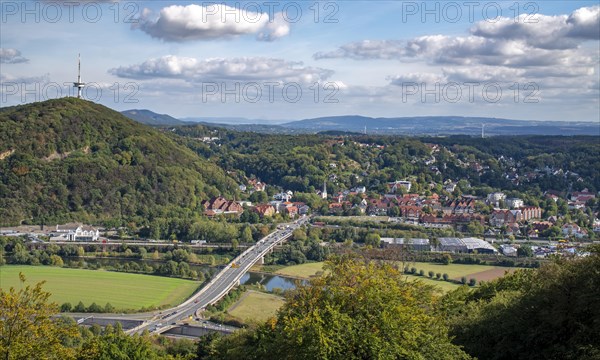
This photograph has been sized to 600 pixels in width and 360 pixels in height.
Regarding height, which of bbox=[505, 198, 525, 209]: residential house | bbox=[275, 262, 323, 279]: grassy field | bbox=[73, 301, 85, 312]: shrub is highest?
bbox=[505, 198, 525, 209]: residential house

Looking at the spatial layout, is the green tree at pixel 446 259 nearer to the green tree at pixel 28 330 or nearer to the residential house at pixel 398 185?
the residential house at pixel 398 185

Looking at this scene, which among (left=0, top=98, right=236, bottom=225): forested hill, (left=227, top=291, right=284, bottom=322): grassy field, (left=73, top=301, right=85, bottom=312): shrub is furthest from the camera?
(left=0, top=98, right=236, bottom=225): forested hill

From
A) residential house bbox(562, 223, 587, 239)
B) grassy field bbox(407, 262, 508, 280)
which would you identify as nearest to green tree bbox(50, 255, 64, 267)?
grassy field bbox(407, 262, 508, 280)

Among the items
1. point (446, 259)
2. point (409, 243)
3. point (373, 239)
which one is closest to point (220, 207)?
point (373, 239)

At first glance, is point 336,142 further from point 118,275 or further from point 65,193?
point 118,275

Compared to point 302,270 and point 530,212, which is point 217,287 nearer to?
point 302,270

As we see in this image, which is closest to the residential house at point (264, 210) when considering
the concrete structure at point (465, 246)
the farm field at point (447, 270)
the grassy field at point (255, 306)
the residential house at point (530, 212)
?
the concrete structure at point (465, 246)

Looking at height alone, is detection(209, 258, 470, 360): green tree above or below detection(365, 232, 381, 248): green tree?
above

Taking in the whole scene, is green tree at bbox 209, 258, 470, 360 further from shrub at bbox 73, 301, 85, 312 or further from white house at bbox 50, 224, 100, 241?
white house at bbox 50, 224, 100, 241
